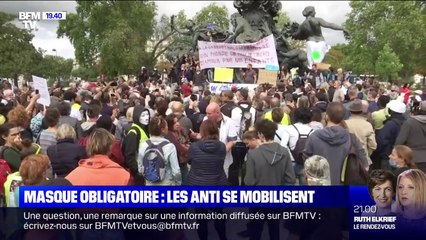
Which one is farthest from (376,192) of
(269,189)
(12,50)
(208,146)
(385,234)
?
(12,50)

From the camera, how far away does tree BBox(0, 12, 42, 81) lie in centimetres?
3701

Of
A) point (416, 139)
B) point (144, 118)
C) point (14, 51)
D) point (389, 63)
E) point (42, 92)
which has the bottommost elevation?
point (416, 139)

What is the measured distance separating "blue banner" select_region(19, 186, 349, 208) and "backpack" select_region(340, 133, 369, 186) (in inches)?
32.6

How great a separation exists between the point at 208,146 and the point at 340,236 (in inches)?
63.8

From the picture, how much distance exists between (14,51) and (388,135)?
38.4 meters

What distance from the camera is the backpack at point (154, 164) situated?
5.38m

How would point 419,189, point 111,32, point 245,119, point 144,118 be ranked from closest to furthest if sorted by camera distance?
point 419,189 < point 144,118 < point 245,119 < point 111,32

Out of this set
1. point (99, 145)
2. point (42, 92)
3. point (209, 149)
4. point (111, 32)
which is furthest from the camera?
point (111, 32)

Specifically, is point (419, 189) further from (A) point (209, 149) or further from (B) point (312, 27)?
(B) point (312, 27)

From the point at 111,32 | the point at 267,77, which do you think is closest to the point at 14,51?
the point at 111,32

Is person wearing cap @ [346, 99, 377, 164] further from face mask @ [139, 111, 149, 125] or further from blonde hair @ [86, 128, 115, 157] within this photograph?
blonde hair @ [86, 128, 115, 157]

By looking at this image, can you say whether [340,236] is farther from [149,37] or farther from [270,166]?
[149,37]

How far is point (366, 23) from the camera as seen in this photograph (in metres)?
59.0

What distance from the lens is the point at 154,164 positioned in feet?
17.7
